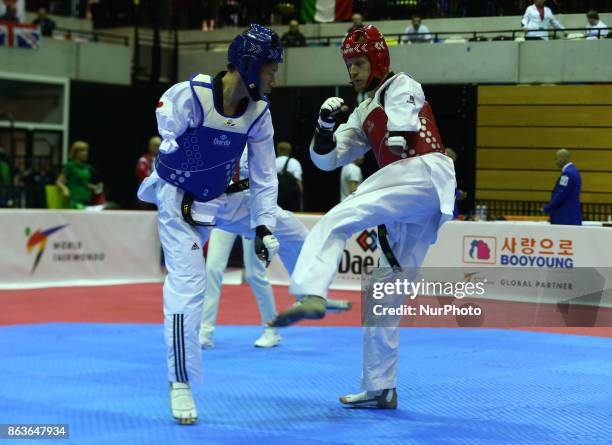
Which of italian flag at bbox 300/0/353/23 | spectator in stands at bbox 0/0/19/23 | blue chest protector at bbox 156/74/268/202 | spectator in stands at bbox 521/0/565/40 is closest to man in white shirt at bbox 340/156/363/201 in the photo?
italian flag at bbox 300/0/353/23

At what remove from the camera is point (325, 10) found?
1208 cm

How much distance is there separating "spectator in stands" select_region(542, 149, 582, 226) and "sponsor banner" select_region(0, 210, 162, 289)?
5.37 m

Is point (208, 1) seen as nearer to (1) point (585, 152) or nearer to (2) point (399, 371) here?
(1) point (585, 152)

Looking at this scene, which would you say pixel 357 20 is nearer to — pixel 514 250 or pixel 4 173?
pixel 514 250

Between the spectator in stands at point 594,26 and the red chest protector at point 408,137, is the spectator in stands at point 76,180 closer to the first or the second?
the spectator in stands at point 594,26

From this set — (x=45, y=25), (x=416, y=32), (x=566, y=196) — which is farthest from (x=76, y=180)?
(x=566, y=196)

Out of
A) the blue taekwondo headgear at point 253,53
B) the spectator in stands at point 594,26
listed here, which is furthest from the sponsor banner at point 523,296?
the blue taekwondo headgear at point 253,53

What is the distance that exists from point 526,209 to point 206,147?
8.22 metres

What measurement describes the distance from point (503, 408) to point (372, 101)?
1998 mm

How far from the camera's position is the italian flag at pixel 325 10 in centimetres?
1151

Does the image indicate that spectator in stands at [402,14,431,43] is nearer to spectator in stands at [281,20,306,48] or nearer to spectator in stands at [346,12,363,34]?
spectator in stands at [346,12,363,34]

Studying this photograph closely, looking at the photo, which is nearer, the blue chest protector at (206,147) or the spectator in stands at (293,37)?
the blue chest protector at (206,147)

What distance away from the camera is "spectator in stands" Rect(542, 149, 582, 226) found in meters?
11.5

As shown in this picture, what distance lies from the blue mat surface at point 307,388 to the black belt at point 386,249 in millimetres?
864
